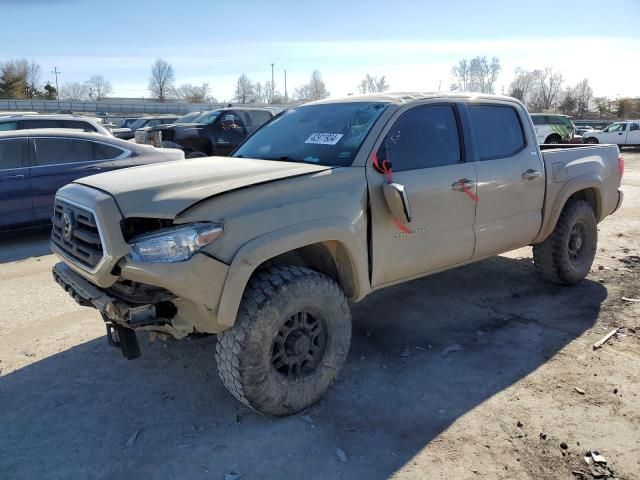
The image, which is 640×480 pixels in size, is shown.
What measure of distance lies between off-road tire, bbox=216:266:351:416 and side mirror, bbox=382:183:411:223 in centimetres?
66

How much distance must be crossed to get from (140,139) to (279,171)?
11155mm

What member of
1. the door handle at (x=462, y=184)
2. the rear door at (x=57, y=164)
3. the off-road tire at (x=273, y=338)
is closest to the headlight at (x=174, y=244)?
the off-road tire at (x=273, y=338)

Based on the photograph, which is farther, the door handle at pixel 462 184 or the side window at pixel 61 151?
the side window at pixel 61 151

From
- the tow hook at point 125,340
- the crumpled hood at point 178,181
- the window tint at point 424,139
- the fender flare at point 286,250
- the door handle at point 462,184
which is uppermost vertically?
the window tint at point 424,139

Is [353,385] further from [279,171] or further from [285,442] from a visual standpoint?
Answer: [279,171]

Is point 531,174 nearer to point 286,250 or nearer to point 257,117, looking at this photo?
point 286,250

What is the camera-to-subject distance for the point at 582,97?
226 ft

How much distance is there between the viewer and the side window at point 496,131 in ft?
14.5

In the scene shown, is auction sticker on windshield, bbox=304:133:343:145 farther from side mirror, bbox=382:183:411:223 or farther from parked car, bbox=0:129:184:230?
parked car, bbox=0:129:184:230

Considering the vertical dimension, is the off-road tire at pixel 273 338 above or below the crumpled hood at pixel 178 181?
below

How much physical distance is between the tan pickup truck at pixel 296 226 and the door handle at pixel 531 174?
1cm

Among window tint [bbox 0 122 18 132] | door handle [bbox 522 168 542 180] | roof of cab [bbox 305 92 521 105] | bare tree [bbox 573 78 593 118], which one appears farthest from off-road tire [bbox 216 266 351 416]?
bare tree [bbox 573 78 593 118]

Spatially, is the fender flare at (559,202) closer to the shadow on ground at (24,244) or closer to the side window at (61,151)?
the shadow on ground at (24,244)

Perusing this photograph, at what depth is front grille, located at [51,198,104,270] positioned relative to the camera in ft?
9.80
